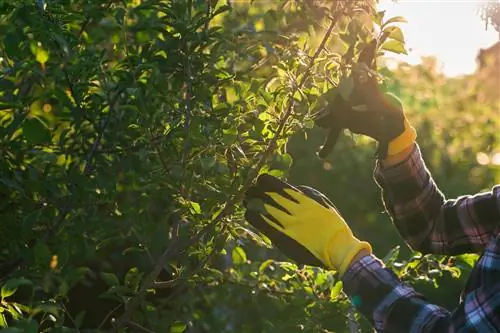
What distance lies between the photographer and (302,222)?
2.46 m

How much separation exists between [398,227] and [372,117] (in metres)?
0.43

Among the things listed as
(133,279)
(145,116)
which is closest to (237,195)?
(145,116)

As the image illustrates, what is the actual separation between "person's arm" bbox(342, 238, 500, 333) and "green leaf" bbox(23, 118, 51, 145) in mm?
878

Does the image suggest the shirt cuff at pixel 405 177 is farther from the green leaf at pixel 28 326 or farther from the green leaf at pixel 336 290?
the green leaf at pixel 28 326

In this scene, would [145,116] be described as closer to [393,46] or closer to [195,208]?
[195,208]

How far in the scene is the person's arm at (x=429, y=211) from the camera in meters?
2.78

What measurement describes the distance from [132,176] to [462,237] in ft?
3.69

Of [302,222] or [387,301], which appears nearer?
[387,301]

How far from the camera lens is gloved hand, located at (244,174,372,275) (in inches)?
96.3

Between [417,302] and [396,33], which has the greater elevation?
[396,33]

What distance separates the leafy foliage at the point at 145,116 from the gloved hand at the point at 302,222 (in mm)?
64

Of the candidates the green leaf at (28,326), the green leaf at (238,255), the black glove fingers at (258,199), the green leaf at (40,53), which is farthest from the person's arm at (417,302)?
the green leaf at (40,53)

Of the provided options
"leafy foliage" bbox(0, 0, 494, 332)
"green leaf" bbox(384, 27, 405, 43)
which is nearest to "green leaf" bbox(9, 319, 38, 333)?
"leafy foliage" bbox(0, 0, 494, 332)

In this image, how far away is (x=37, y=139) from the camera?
2244mm
